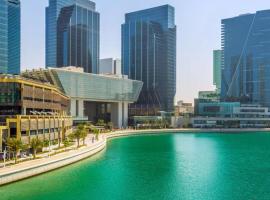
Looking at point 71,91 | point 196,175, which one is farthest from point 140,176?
point 71,91

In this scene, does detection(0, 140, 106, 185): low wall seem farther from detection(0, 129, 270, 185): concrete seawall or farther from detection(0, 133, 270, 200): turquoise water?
detection(0, 133, 270, 200): turquoise water

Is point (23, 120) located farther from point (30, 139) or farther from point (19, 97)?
point (19, 97)

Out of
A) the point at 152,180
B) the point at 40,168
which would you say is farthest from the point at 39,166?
the point at 152,180

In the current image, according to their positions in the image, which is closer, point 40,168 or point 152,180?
point 152,180

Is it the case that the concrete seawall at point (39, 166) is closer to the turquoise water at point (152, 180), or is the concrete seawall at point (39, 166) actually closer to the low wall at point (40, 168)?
the low wall at point (40, 168)

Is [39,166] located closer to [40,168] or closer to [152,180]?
[40,168]

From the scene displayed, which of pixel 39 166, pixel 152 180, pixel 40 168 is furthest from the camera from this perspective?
pixel 40 168

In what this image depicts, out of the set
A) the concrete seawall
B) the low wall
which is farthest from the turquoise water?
the concrete seawall

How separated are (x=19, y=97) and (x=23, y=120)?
11.8 metres

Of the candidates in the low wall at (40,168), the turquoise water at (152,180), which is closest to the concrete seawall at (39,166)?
the low wall at (40,168)

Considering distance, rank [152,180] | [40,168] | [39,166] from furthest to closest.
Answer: [40,168], [39,166], [152,180]

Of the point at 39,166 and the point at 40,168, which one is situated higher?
the point at 39,166

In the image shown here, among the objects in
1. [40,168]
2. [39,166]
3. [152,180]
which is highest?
[39,166]

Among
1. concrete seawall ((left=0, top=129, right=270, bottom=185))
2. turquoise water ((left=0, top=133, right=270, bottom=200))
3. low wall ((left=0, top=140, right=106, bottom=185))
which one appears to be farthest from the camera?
concrete seawall ((left=0, top=129, right=270, bottom=185))
